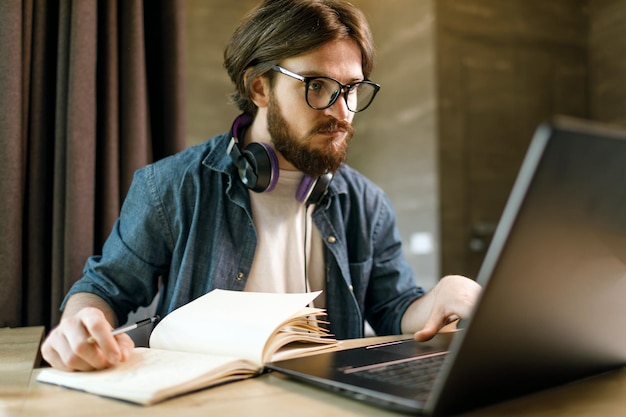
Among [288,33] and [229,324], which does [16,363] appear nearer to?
[229,324]

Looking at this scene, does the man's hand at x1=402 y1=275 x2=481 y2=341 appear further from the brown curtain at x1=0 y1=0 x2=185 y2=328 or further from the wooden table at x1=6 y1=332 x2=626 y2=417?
the brown curtain at x1=0 y1=0 x2=185 y2=328

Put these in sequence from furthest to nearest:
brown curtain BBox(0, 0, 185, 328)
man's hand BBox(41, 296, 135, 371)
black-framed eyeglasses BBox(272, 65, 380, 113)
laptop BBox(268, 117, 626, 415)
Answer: brown curtain BBox(0, 0, 185, 328), black-framed eyeglasses BBox(272, 65, 380, 113), man's hand BBox(41, 296, 135, 371), laptop BBox(268, 117, 626, 415)

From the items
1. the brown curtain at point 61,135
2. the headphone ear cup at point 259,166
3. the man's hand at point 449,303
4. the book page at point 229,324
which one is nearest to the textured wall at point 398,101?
the brown curtain at point 61,135

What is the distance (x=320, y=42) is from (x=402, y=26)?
2.13 metres

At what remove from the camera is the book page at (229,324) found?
77 cm

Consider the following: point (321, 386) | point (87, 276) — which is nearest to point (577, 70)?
point (87, 276)

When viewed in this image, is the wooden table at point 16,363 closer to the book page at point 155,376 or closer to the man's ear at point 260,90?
the book page at point 155,376

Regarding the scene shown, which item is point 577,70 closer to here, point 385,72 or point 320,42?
point 385,72

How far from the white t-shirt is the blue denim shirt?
0.12ft

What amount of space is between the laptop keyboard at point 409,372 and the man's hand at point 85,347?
0.31 metres

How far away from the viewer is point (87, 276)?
1.27 m

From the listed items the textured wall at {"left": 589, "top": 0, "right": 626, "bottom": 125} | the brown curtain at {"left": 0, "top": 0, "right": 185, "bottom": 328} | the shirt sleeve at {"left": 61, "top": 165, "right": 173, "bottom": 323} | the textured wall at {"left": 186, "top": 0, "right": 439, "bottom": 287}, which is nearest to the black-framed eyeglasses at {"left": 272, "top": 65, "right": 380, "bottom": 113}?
the shirt sleeve at {"left": 61, "top": 165, "right": 173, "bottom": 323}

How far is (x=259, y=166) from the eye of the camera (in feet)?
4.33

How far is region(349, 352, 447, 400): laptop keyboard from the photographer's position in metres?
0.60
